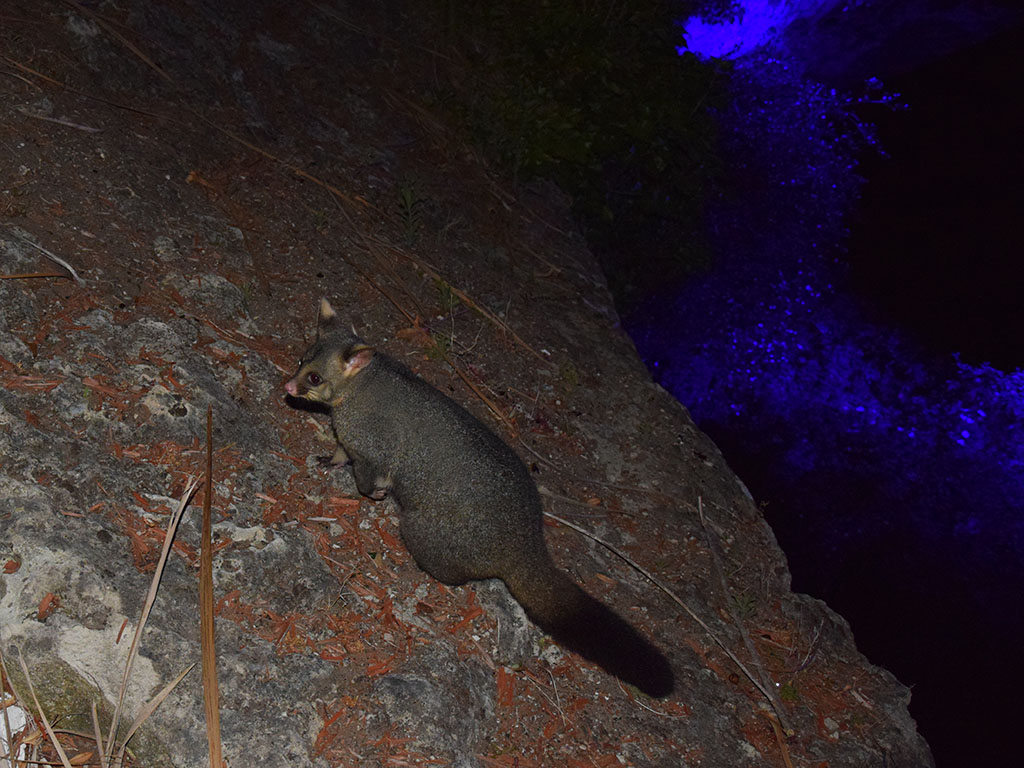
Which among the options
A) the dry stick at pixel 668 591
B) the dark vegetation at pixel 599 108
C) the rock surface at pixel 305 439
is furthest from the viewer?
the dark vegetation at pixel 599 108

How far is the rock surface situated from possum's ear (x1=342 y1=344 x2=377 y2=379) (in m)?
0.59

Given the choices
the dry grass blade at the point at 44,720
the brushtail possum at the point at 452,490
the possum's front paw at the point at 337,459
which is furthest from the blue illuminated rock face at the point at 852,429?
the dry grass blade at the point at 44,720

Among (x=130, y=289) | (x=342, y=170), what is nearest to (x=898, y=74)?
(x=342, y=170)

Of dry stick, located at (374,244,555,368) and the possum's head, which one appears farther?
dry stick, located at (374,244,555,368)

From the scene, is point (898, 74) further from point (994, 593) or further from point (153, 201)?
point (153, 201)

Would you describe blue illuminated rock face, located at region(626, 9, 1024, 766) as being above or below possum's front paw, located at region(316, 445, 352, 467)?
above

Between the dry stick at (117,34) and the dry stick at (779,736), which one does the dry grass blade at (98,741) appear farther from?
the dry stick at (117,34)

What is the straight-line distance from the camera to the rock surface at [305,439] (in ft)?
10.1

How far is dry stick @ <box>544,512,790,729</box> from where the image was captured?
416 centimetres

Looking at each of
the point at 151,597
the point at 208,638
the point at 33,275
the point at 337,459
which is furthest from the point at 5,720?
the point at 33,275

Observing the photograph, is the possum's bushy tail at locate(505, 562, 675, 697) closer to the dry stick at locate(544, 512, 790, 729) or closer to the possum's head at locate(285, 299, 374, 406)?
the dry stick at locate(544, 512, 790, 729)

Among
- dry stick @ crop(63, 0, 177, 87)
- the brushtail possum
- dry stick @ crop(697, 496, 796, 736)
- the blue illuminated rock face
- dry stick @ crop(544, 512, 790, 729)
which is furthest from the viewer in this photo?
the blue illuminated rock face

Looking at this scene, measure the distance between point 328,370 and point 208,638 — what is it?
153 centimetres

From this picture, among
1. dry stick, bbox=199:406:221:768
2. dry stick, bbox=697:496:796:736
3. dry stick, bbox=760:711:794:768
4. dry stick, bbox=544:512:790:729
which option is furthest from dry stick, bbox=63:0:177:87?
dry stick, bbox=760:711:794:768
